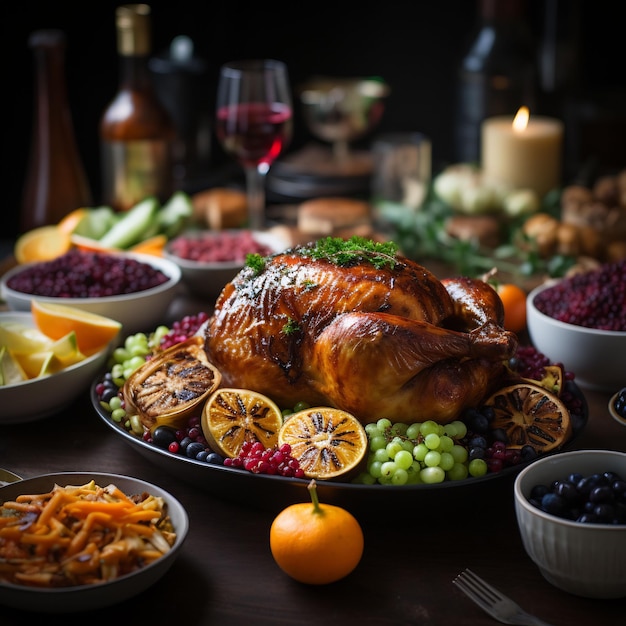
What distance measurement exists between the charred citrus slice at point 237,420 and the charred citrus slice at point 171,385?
0.05 m

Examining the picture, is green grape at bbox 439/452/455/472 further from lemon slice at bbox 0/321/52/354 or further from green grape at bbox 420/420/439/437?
lemon slice at bbox 0/321/52/354

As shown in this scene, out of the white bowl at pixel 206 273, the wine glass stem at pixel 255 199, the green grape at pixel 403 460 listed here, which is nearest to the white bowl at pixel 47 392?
the white bowl at pixel 206 273

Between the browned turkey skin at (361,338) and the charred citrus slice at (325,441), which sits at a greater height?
the browned turkey skin at (361,338)

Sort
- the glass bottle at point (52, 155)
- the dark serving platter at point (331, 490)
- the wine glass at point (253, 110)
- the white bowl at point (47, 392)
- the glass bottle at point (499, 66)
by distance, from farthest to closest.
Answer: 1. the glass bottle at point (499, 66)
2. the glass bottle at point (52, 155)
3. the wine glass at point (253, 110)
4. the white bowl at point (47, 392)
5. the dark serving platter at point (331, 490)

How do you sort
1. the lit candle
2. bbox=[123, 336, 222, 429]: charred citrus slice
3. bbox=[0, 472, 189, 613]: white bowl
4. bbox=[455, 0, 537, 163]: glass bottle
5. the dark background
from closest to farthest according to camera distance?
bbox=[0, 472, 189, 613]: white bowl
bbox=[123, 336, 222, 429]: charred citrus slice
the lit candle
bbox=[455, 0, 537, 163]: glass bottle
the dark background

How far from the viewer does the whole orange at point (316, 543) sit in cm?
121

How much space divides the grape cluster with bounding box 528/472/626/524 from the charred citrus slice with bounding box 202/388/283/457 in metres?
0.46

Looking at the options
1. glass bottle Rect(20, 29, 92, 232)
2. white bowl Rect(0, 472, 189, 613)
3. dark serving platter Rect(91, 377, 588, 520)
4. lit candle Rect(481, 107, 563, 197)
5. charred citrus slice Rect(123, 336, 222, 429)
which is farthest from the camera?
lit candle Rect(481, 107, 563, 197)

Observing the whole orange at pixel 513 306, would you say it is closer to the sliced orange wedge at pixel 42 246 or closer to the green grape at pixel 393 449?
the green grape at pixel 393 449

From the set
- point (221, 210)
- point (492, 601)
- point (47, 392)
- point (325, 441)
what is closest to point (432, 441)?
point (325, 441)

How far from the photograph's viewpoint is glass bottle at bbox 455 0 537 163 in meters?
3.75

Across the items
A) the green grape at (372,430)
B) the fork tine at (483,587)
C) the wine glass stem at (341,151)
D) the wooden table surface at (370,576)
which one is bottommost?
the wooden table surface at (370,576)

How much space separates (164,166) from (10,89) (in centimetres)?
112

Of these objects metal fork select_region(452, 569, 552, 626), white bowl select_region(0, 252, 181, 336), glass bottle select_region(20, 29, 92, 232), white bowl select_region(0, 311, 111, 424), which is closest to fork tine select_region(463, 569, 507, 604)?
metal fork select_region(452, 569, 552, 626)
